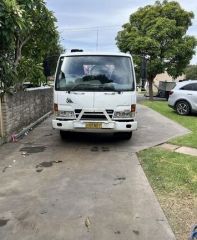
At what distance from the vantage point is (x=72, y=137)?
1060 cm

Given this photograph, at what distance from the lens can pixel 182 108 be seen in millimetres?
16625

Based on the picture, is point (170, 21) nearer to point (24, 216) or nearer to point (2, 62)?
point (2, 62)

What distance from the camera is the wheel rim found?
1650cm

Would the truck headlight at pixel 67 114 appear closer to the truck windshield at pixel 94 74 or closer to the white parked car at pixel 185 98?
the truck windshield at pixel 94 74

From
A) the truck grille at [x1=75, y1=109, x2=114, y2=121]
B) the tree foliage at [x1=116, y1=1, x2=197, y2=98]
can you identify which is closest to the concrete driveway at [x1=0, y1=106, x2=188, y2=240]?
the truck grille at [x1=75, y1=109, x2=114, y2=121]

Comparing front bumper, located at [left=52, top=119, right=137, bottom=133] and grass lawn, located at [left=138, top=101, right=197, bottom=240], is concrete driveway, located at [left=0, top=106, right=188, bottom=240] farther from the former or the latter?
front bumper, located at [left=52, top=119, right=137, bottom=133]

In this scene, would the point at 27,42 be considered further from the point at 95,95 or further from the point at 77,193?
the point at 77,193

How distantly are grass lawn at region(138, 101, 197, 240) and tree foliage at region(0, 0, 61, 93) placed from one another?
3.84 m

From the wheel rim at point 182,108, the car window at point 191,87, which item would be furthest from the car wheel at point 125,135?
the car window at point 191,87

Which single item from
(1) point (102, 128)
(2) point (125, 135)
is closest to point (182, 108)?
(2) point (125, 135)

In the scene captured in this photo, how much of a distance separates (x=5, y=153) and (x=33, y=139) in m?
1.82

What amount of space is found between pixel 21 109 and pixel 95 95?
341cm

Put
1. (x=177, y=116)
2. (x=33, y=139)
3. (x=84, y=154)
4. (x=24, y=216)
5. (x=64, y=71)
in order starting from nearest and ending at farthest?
(x=24, y=216), (x=84, y=154), (x=64, y=71), (x=33, y=139), (x=177, y=116)

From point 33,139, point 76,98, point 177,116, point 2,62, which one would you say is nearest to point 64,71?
point 76,98
